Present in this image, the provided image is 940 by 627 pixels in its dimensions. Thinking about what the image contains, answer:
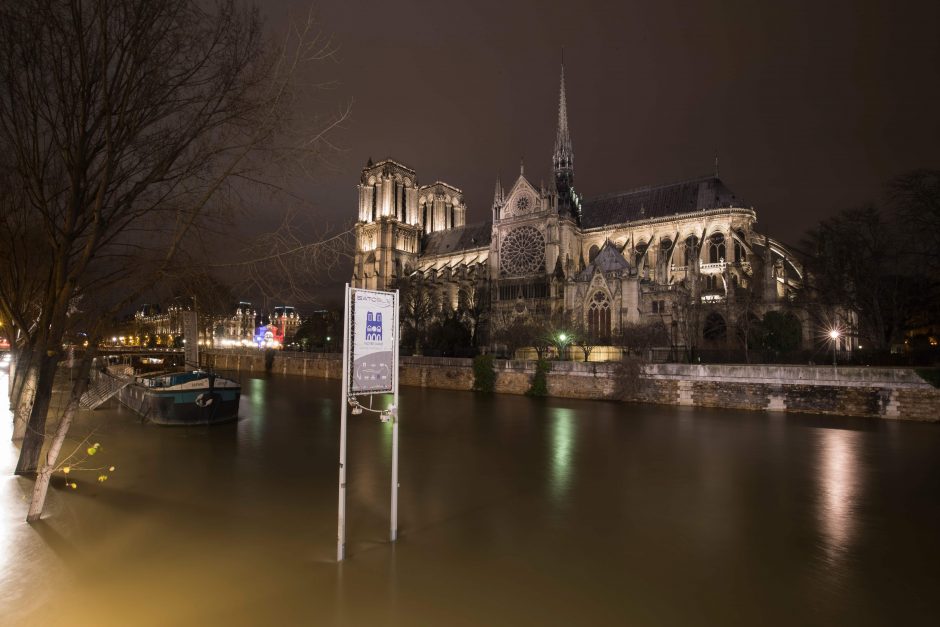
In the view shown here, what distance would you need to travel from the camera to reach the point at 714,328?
36312mm

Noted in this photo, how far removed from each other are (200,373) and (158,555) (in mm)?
13799

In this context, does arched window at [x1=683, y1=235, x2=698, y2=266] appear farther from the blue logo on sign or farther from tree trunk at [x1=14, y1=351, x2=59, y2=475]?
tree trunk at [x1=14, y1=351, x2=59, y2=475]

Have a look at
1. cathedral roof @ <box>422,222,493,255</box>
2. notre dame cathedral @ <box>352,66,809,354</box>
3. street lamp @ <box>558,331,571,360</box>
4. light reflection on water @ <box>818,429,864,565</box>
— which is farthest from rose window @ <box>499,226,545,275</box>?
light reflection on water @ <box>818,429,864,565</box>

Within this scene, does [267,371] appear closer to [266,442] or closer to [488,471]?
[266,442]

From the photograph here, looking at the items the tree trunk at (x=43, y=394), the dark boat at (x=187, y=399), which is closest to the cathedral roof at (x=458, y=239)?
the dark boat at (x=187, y=399)

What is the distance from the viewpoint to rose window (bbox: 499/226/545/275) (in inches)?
2146

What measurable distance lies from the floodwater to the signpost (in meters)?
1.31

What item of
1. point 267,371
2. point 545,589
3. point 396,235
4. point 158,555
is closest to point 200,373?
point 158,555

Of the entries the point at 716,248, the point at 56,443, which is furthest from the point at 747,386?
the point at 716,248

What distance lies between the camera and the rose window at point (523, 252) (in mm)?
54500

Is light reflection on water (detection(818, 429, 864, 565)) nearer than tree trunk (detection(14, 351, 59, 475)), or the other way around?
tree trunk (detection(14, 351, 59, 475))

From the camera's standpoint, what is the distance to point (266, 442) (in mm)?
15367

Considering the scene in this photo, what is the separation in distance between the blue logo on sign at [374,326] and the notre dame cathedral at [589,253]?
32.0m

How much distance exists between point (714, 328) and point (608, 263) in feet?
36.8
